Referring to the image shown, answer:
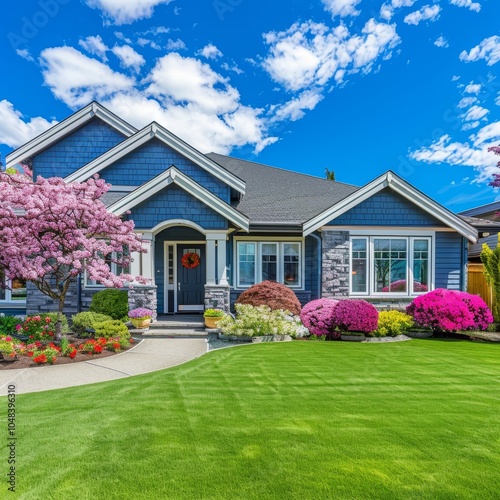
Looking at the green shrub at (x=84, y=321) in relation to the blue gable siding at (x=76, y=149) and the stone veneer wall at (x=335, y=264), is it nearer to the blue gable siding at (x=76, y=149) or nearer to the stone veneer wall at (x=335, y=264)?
→ the blue gable siding at (x=76, y=149)

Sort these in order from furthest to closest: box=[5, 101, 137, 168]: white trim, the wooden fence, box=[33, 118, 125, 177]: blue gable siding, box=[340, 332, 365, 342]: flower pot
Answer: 1. box=[33, 118, 125, 177]: blue gable siding
2. the wooden fence
3. box=[5, 101, 137, 168]: white trim
4. box=[340, 332, 365, 342]: flower pot

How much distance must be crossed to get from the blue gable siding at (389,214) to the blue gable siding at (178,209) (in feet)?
13.7

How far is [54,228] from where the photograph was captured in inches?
287

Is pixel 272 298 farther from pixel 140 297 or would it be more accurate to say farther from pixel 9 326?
pixel 9 326

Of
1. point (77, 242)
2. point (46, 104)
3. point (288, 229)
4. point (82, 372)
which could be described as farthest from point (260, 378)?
point (46, 104)

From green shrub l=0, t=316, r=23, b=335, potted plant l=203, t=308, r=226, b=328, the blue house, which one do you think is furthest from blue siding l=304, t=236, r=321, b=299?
green shrub l=0, t=316, r=23, b=335

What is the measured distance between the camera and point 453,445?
3311 millimetres

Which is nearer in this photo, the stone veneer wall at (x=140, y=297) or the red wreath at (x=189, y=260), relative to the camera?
the stone veneer wall at (x=140, y=297)

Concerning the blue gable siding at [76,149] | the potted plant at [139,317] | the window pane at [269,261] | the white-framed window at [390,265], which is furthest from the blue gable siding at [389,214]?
the blue gable siding at [76,149]

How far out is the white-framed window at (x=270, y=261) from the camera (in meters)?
11.4

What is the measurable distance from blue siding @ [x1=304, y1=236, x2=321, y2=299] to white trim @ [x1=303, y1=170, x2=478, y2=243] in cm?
100

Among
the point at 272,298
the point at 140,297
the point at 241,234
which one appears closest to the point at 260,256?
the point at 241,234

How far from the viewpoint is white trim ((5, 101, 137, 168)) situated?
12.0 m

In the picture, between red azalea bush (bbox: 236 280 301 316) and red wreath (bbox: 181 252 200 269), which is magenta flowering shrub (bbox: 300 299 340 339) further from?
red wreath (bbox: 181 252 200 269)
